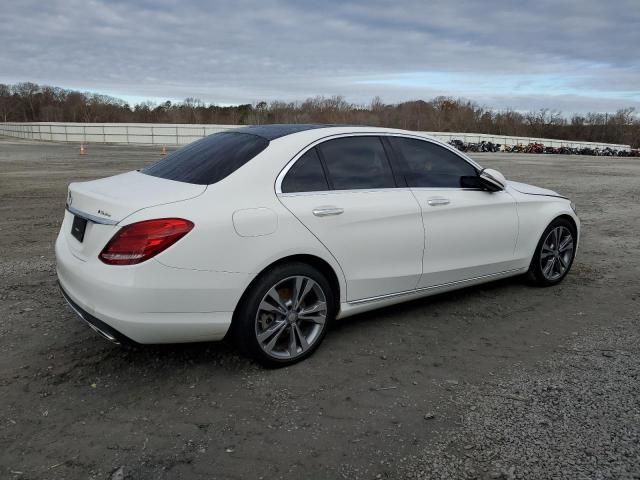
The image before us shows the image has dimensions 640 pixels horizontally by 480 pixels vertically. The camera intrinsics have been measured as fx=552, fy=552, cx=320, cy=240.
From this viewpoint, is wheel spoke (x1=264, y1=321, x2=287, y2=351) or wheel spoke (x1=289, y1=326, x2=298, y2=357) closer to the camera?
wheel spoke (x1=264, y1=321, x2=287, y2=351)

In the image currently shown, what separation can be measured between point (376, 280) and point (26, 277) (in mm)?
3803

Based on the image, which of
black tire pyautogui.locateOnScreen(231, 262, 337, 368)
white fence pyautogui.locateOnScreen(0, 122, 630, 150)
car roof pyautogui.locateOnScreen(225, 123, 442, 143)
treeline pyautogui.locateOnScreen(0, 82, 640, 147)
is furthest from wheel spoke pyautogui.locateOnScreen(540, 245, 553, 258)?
A: treeline pyautogui.locateOnScreen(0, 82, 640, 147)

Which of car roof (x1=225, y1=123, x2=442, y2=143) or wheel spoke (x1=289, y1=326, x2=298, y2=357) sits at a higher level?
car roof (x1=225, y1=123, x2=442, y2=143)

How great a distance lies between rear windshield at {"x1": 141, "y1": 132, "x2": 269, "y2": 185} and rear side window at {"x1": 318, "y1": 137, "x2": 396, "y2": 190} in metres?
0.51

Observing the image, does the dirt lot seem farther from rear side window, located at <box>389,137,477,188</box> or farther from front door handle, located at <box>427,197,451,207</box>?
rear side window, located at <box>389,137,477,188</box>

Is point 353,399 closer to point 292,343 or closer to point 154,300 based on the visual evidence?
point 292,343

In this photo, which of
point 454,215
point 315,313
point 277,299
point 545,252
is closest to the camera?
point 277,299

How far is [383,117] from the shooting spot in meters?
114

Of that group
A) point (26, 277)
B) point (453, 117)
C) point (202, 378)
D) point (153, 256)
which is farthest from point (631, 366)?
point (453, 117)

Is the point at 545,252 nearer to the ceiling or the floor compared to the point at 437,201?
nearer to the floor

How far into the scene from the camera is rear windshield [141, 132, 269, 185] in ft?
12.2

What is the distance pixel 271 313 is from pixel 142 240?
3.25ft

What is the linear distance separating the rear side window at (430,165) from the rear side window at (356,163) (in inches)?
7.9

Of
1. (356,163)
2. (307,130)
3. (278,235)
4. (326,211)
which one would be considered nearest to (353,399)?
(278,235)
